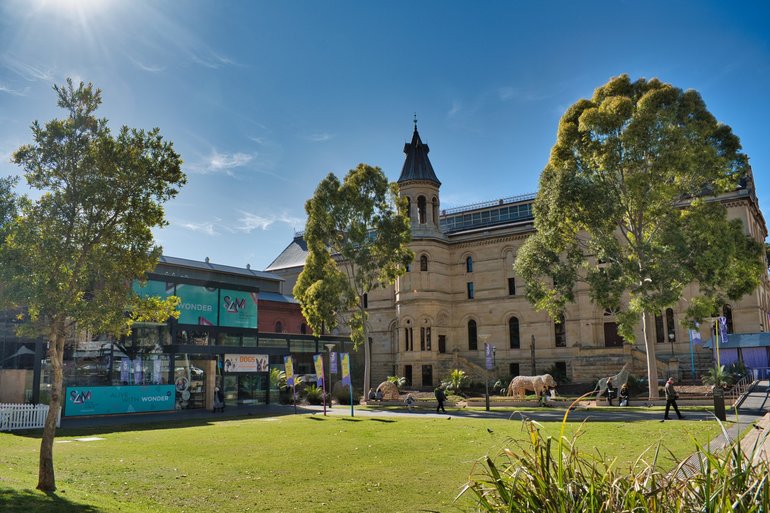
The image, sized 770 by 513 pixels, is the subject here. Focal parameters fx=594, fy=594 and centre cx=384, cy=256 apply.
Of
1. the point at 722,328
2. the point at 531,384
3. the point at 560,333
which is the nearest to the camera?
the point at 531,384

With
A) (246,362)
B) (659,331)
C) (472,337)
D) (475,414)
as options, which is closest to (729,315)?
(659,331)

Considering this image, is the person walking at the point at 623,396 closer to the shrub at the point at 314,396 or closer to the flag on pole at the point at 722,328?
the flag on pole at the point at 722,328

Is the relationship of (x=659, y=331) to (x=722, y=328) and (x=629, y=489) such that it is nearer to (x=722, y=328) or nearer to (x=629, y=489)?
(x=722, y=328)

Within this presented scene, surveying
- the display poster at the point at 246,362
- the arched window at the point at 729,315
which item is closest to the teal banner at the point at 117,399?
the display poster at the point at 246,362

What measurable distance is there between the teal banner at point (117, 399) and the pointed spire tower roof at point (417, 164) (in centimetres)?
3111

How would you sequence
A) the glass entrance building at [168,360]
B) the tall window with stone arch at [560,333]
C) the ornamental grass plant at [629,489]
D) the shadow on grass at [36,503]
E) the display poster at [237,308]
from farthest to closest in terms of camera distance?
1. the tall window with stone arch at [560,333]
2. the display poster at [237,308]
3. the glass entrance building at [168,360]
4. the shadow on grass at [36,503]
5. the ornamental grass plant at [629,489]

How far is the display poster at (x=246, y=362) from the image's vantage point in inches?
1388

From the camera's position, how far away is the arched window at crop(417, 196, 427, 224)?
55922 mm

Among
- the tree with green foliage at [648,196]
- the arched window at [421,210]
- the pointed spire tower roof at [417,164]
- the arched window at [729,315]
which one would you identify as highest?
the pointed spire tower roof at [417,164]

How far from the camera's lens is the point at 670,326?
150ft

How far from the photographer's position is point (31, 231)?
487 inches

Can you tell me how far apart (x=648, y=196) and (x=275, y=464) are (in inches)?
918

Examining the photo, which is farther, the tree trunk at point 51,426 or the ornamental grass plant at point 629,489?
the tree trunk at point 51,426

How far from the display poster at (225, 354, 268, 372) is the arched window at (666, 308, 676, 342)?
99.9 ft
